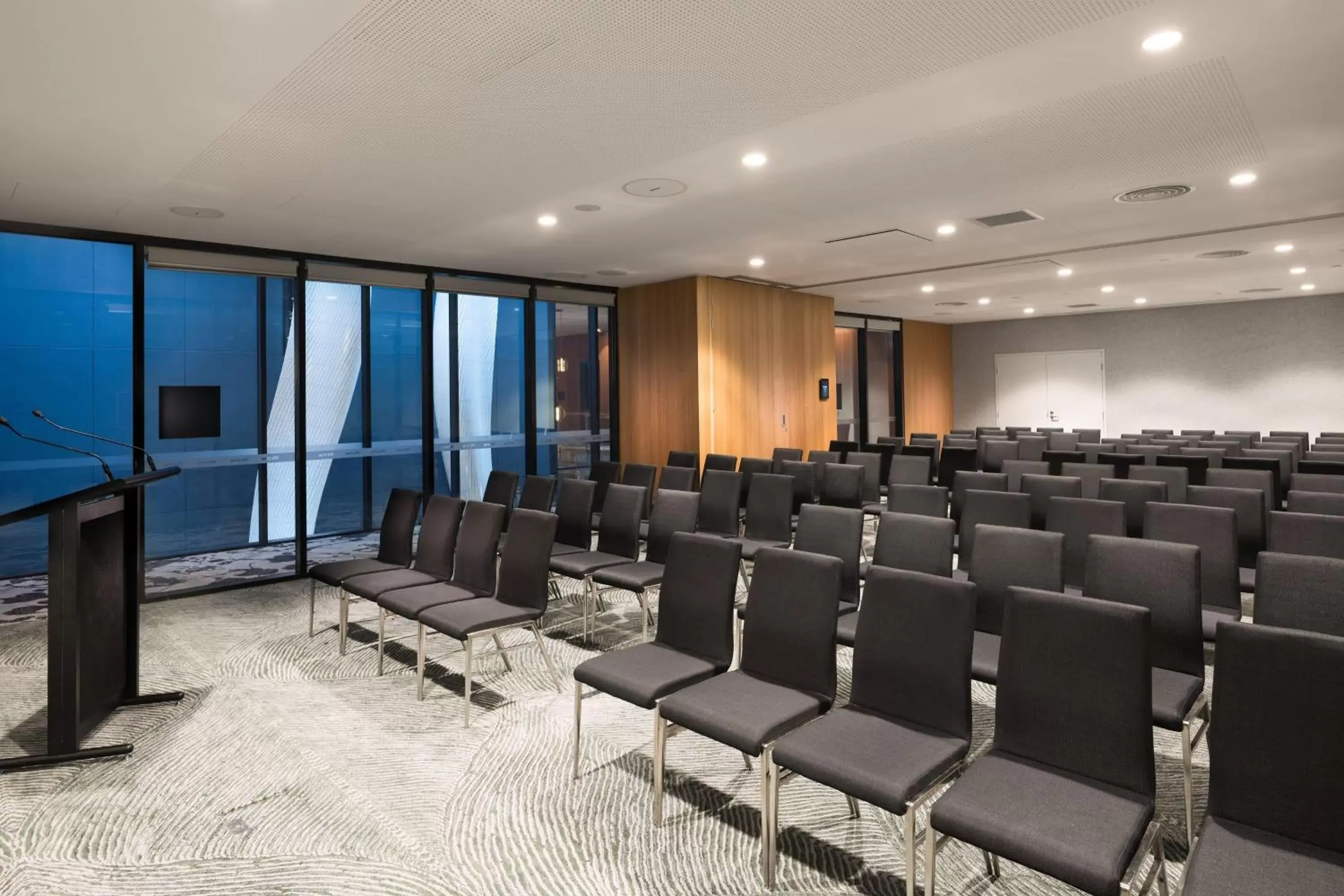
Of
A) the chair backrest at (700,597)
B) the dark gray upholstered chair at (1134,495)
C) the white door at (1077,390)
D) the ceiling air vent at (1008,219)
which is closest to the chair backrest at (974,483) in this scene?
the dark gray upholstered chair at (1134,495)

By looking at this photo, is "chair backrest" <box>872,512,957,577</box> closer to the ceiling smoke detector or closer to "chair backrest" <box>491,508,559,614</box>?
"chair backrest" <box>491,508,559,614</box>

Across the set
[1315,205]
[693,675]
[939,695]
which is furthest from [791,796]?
[1315,205]

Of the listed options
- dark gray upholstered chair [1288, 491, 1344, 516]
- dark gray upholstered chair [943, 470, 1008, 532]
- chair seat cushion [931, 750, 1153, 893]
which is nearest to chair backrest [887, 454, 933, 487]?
dark gray upholstered chair [943, 470, 1008, 532]

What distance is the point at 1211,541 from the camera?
3949 mm

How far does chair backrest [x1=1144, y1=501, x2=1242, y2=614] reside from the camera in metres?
3.79

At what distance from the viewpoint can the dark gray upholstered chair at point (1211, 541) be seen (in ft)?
12.3

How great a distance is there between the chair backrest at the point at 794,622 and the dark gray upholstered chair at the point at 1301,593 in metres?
1.58

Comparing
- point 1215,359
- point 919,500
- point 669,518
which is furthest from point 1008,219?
point 1215,359

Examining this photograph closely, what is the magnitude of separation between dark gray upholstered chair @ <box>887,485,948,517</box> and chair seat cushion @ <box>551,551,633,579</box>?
74.2 inches

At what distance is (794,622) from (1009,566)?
1.17 meters

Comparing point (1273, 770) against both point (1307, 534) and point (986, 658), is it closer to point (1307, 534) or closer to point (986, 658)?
point (986, 658)

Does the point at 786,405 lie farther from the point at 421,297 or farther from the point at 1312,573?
the point at 1312,573

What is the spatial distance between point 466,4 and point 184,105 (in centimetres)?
185

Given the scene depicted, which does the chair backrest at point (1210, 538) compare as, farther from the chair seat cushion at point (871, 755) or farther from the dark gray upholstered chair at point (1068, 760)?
the chair seat cushion at point (871, 755)
